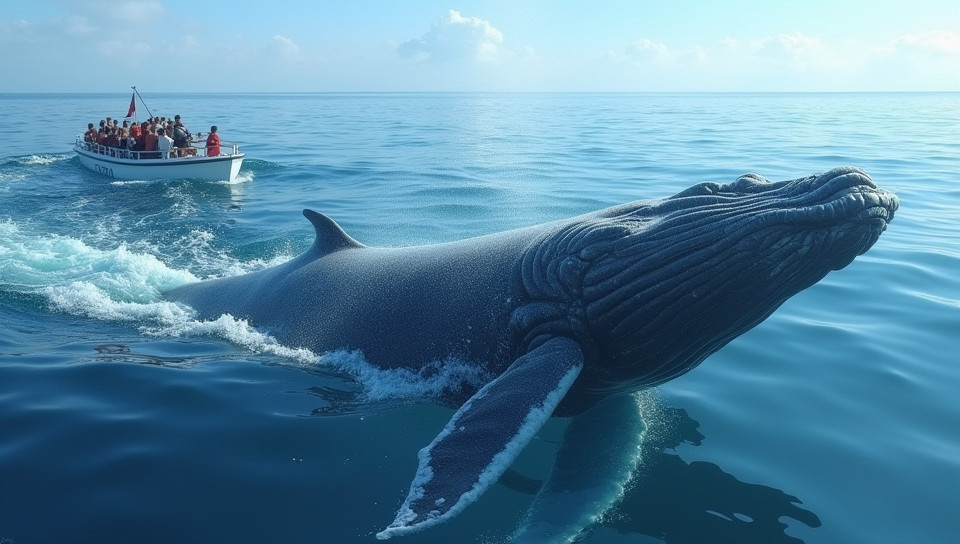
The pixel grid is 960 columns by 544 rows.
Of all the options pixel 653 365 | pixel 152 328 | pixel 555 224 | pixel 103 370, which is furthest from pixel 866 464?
pixel 152 328

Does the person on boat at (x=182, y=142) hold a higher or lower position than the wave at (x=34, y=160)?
higher

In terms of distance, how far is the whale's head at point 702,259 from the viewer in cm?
621

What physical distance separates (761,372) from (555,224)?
405cm

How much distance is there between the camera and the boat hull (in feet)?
108

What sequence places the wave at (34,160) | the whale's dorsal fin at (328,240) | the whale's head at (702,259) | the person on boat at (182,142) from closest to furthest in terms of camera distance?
1. the whale's head at (702,259)
2. the whale's dorsal fin at (328,240)
3. the person on boat at (182,142)
4. the wave at (34,160)

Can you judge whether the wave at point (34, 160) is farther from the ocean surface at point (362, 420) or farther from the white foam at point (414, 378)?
the white foam at point (414, 378)

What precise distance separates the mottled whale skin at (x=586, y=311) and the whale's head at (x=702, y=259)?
0.01 meters

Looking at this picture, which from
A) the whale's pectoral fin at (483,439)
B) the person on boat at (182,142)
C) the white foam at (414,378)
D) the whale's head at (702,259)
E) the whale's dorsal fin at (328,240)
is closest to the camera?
the whale's pectoral fin at (483,439)

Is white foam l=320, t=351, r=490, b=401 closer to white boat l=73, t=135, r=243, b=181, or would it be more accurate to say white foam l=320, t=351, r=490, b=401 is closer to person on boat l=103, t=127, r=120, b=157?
white boat l=73, t=135, r=243, b=181

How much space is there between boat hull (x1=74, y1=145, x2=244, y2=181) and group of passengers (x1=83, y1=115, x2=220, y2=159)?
1.94ft

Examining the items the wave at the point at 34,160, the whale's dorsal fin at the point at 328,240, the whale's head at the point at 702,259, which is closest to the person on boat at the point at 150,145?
the wave at the point at 34,160

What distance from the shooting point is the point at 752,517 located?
6.54 m

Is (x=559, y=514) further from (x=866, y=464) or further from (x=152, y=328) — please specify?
(x=152, y=328)

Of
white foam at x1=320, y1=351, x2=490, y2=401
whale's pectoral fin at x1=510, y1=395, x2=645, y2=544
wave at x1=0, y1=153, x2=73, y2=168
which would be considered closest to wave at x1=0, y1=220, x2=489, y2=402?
white foam at x1=320, y1=351, x2=490, y2=401
